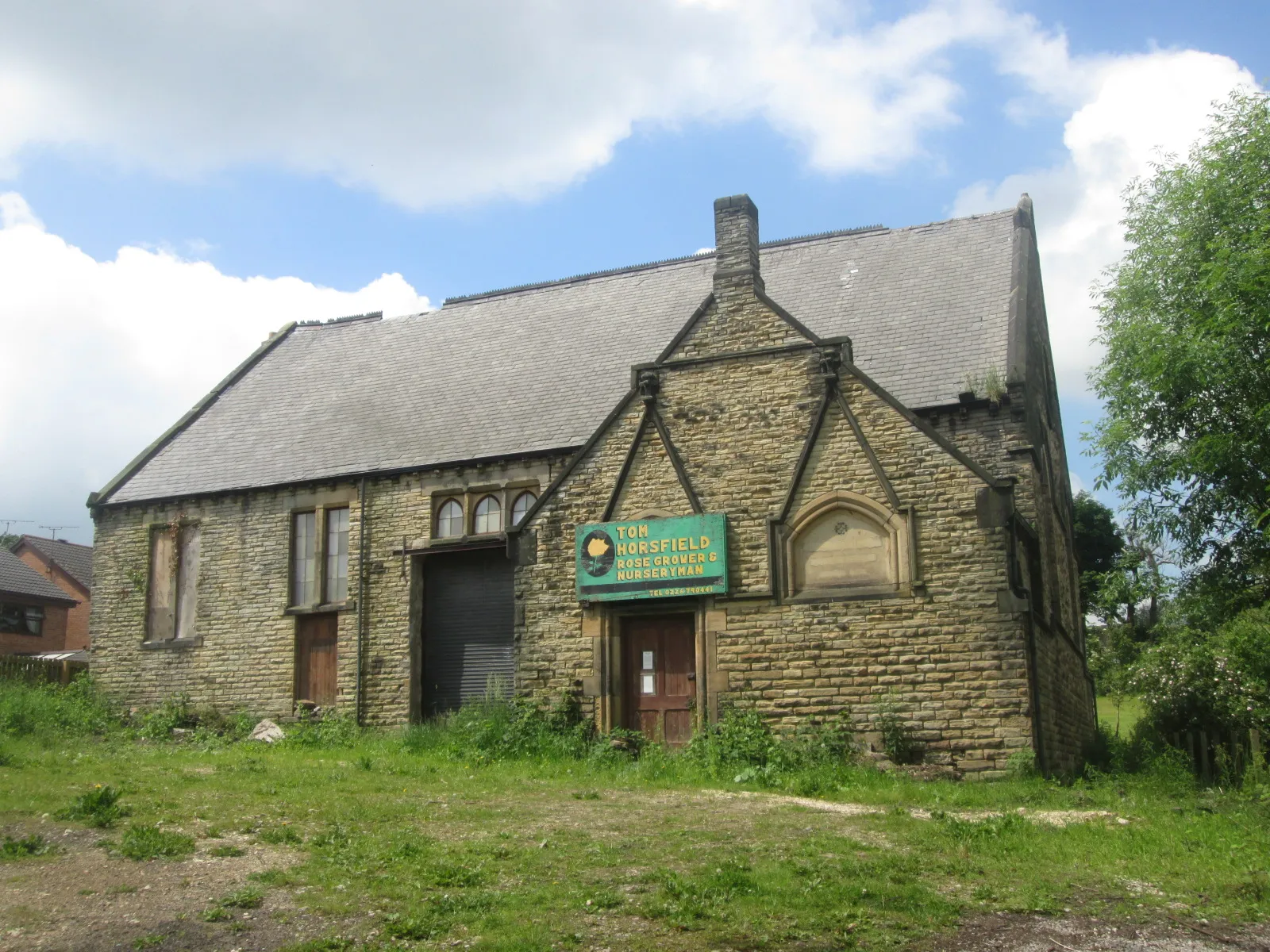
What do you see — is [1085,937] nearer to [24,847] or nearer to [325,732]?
[24,847]

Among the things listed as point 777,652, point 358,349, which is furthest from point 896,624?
point 358,349

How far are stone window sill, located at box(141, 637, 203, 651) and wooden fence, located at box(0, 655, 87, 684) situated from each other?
1.80 metres

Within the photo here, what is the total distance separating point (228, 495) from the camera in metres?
22.6

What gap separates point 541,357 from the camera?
2341cm

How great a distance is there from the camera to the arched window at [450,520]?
67.7 feet

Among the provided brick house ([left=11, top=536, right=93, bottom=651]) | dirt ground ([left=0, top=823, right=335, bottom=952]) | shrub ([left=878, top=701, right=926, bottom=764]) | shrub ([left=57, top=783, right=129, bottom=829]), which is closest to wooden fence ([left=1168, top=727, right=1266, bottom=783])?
shrub ([left=878, top=701, right=926, bottom=764])

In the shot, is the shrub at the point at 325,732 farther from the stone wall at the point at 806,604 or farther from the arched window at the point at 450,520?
the stone wall at the point at 806,604

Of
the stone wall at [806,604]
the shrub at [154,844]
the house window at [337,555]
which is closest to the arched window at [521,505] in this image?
the stone wall at [806,604]

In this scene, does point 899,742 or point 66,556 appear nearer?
point 899,742

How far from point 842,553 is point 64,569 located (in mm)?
48379

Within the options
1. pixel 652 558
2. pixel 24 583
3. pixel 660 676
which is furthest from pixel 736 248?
pixel 24 583

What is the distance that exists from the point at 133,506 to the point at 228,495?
2.40 meters

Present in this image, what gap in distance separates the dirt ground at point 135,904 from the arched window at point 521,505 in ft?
37.2

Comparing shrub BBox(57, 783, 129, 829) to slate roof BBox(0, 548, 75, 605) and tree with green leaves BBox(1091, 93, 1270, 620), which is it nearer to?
tree with green leaves BBox(1091, 93, 1270, 620)
